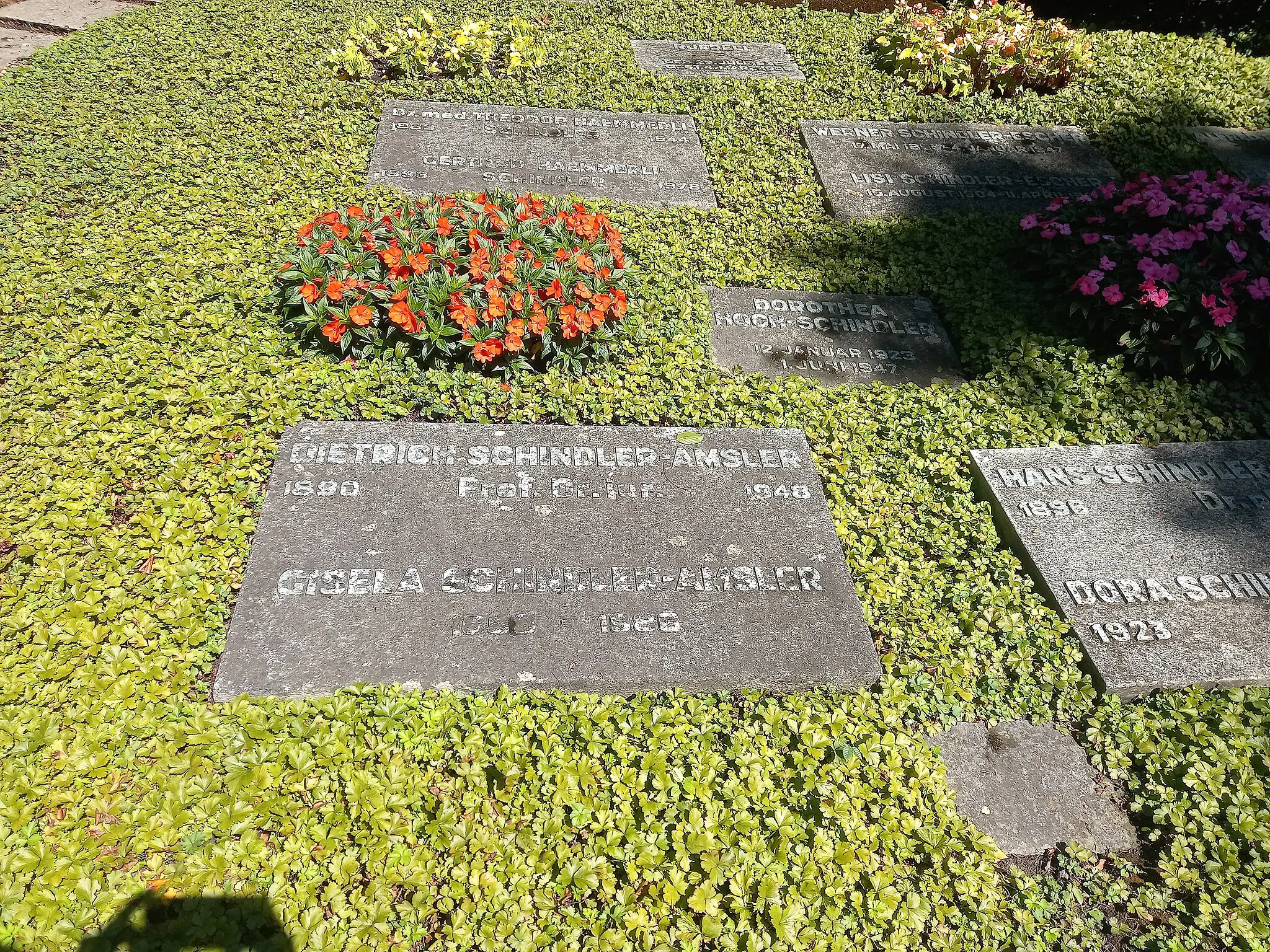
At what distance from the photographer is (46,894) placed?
2080 mm

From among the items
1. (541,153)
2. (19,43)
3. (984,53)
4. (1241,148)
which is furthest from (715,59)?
(19,43)

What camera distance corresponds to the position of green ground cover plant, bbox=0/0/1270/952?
229cm

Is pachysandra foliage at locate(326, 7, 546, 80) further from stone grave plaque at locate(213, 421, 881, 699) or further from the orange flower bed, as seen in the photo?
stone grave plaque at locate(213, 421, 881, 699)

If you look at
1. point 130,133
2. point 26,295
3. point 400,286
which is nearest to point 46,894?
point 400,286

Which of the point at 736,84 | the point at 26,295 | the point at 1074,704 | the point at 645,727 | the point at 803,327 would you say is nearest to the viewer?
the point at 645,727

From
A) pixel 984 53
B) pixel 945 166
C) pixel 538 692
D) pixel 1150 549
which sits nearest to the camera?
pixel 538 692

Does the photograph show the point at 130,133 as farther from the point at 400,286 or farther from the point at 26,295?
the point at 400,286

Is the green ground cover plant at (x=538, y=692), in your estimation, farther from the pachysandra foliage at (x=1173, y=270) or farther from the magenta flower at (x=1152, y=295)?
the magenta flower at (x=1152, y=295)

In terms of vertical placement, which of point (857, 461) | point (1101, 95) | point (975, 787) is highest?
point (1101, 95)

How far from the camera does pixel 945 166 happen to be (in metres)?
5.93

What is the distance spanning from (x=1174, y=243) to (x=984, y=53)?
3561mm

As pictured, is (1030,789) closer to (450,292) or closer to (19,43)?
(450,292)

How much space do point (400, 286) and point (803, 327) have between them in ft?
7.09

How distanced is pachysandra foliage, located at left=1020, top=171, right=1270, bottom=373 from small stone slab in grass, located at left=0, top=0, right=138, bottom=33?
805 centimetres
